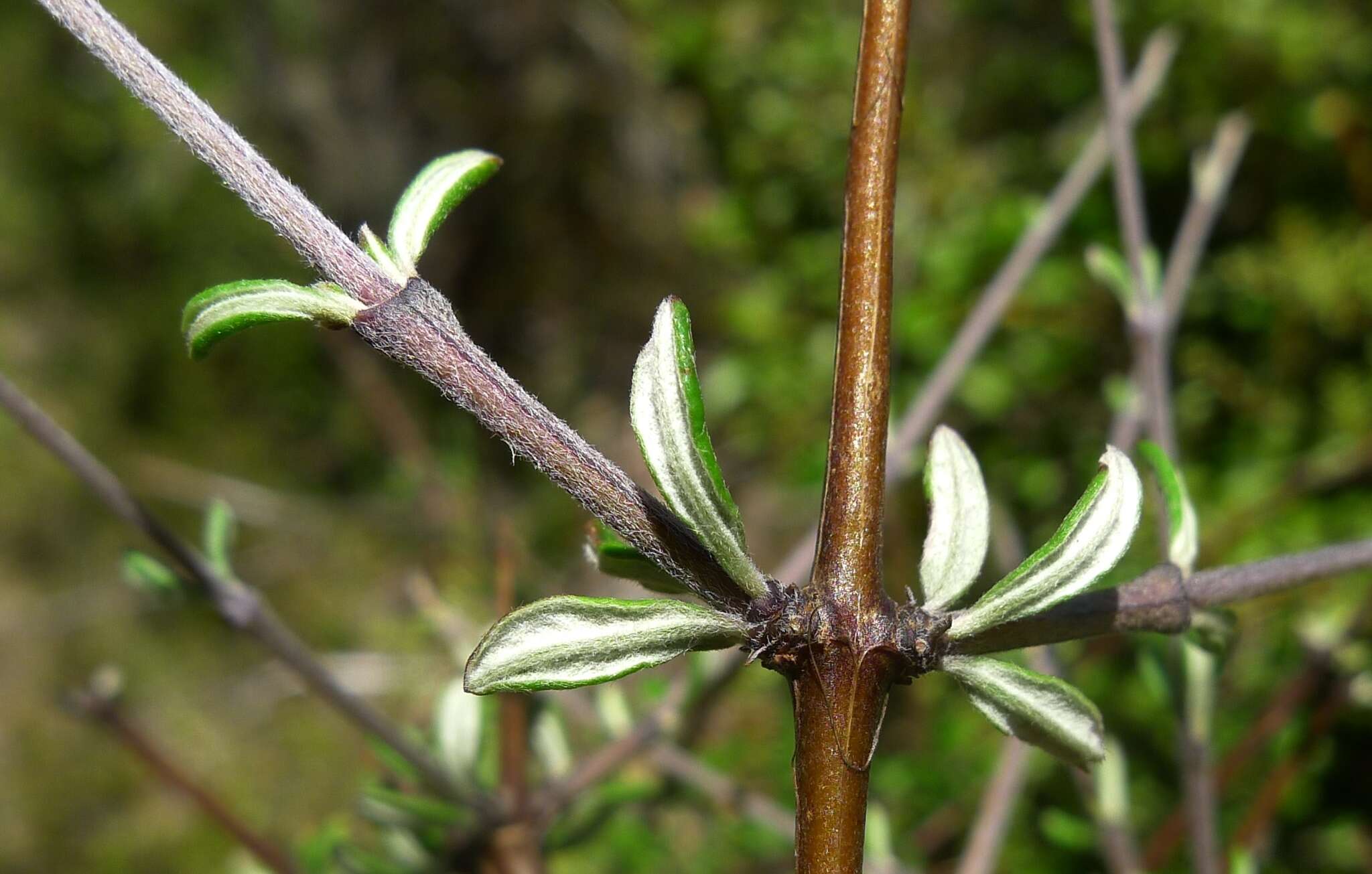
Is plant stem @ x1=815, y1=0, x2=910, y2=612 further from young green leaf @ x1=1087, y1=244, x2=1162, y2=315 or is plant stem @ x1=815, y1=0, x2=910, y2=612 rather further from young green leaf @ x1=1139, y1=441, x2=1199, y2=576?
young green leaf @ x1=1087, y1=244, x2=1162, y2=315

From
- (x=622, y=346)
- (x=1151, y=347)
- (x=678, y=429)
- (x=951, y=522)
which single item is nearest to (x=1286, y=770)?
(x=1151, y=347)

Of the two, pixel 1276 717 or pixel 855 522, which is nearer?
pixel 855 522

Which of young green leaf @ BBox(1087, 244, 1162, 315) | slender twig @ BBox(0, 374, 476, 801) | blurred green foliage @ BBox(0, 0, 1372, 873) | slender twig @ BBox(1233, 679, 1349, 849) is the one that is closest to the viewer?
slender twig @ BBox(0, 374, 476, 801)

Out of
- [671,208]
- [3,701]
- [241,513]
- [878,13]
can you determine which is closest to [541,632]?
[878,13]

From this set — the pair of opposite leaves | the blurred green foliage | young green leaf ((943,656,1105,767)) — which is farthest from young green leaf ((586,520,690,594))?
the blurred green foliage

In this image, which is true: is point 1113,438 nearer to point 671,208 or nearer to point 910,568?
point 910,568

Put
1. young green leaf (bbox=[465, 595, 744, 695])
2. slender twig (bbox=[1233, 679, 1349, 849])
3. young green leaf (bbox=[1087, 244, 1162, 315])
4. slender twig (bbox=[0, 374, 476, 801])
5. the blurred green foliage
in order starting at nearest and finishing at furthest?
young green leaf (bbox=[465, 595, 744, 695])
slender twig (bbox=[0, 374, 476, 801])
young green leaf (bbox=[1087, 244, 1162, 315])
slender twig (bbox=[1233, 679, 1349, 849])
the blurred green foliage

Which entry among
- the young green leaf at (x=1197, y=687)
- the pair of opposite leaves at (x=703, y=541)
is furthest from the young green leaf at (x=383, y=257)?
the young green leaf at (x=1197, y=687)

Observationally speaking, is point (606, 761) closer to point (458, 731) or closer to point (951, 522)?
point (458, 731)
